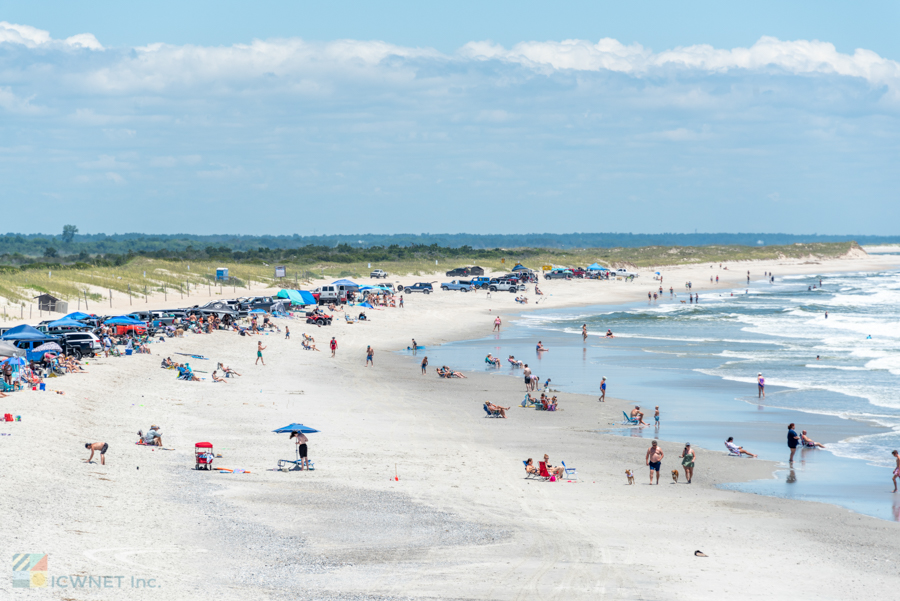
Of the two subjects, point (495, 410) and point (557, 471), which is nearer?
point (557, 471)

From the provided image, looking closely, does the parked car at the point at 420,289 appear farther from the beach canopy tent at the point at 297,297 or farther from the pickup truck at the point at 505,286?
the beach canopy tent at the point at 297,297

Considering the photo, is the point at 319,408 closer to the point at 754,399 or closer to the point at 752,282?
the point at 754,399

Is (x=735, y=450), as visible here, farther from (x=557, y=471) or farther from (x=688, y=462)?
(x=557, y=471)

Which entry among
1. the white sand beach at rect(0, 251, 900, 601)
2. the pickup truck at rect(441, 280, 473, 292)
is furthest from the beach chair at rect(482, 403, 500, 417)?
the pickup truck at rect(441, 280, 473, 292)

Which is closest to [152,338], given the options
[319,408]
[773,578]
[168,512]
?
[319,408]

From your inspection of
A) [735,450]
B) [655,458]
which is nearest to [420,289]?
[735,450]

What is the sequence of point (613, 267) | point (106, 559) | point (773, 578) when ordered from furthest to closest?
1. point (613, 267)
2. point (773, 578)
3. point (106, 559)
